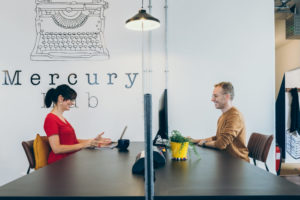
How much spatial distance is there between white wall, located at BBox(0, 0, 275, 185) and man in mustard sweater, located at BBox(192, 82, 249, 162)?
0.94m

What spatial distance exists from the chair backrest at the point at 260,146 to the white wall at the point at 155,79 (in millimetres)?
806

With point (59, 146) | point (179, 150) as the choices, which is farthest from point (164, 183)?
point (59, 146)

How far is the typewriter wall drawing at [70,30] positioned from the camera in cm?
366

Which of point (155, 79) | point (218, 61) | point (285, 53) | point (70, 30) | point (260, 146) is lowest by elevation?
point (260, 146)

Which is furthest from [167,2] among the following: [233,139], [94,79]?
[233,139]

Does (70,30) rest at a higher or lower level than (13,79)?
higher

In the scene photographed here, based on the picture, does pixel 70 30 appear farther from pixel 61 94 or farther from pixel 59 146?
pixel 59 146

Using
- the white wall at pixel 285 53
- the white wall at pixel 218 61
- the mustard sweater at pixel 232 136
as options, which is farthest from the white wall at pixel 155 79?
the white wall at pixel 285 53

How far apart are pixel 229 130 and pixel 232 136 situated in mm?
60

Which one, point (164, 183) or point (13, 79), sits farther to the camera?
point (13, 79)

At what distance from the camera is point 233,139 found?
2465 mm

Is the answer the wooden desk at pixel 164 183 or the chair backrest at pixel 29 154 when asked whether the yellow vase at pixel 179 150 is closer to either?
the wooden desk at pixel 164 183

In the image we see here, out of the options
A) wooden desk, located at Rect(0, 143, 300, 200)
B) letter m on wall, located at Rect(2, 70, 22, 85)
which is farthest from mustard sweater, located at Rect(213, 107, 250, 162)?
letter m on wall, located at Rect(2, 70, 22, 85)

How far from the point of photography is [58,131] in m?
2.60
